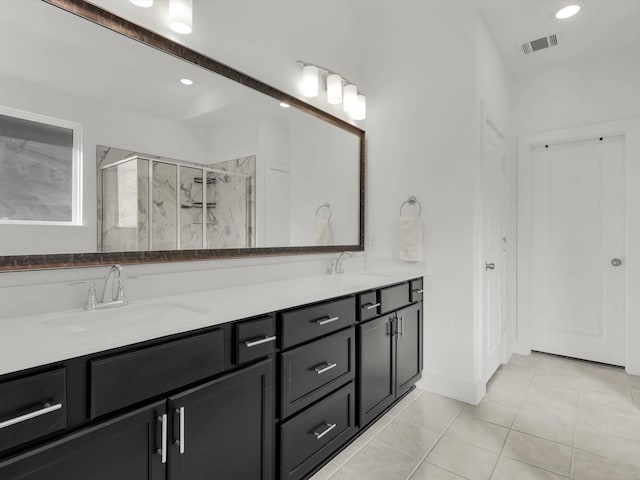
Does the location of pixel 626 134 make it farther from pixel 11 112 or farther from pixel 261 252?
pixel 11 112

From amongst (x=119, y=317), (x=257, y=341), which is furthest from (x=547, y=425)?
(x=119, y=317)

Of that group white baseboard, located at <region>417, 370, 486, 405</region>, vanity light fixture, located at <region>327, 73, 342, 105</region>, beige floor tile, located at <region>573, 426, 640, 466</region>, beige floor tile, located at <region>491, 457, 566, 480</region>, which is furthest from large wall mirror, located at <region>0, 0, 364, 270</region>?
beige floor tile, located at <region>573, 426, 640, 466</region>

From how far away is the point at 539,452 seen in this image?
188cm

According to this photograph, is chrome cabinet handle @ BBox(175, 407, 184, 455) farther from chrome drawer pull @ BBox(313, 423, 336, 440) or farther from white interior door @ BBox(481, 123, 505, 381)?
white interior door @ BBox(481, 123, 505, 381)

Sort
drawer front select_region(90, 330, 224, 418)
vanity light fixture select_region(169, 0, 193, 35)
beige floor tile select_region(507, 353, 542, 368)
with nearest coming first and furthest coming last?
drawer front select_region(90, 330, 224, 418) → vanity light fixture select_region(169, 0, 193, 35) → beige floor tile select_region(507, 353, 542, 368)

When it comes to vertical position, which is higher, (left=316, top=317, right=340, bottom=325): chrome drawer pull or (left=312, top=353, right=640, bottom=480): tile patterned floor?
(left=316, top=317, right=340, bottom=325): chrome drawer pull

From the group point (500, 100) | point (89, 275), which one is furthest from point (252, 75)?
point (500, 100)

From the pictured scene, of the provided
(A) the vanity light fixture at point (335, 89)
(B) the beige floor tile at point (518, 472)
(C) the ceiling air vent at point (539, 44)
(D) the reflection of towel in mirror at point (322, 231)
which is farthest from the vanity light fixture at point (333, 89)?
(B) the beige floor tile at point (518, 472)

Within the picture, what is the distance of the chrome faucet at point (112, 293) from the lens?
1293mm

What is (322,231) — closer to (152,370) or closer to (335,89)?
(335,89)

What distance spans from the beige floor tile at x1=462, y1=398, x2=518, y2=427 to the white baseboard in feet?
0.17

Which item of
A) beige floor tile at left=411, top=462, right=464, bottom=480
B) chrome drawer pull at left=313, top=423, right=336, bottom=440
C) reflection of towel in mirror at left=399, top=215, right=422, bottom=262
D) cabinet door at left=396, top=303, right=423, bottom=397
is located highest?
reflection of towel in mirror at left=399, top=215, right=422, bottom=262

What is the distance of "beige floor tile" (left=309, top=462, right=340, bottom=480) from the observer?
66.2 inches

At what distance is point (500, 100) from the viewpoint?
3.11m
